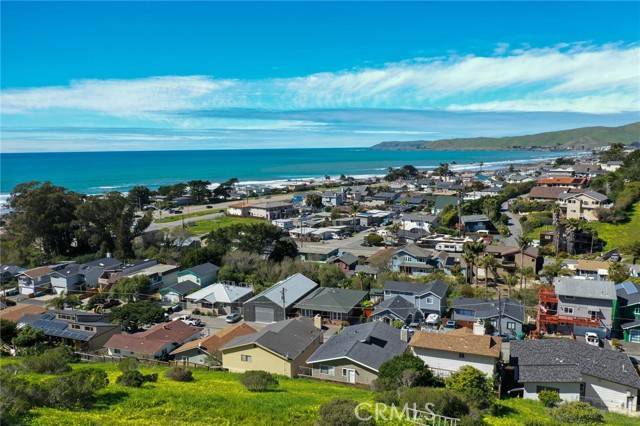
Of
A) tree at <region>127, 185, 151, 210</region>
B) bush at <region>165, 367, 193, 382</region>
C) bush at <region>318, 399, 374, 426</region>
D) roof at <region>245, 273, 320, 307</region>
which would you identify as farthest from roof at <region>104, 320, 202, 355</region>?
tree at <region>127, 185, 151, 210</region>

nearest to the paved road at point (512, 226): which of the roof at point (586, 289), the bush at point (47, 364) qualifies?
the roof at point (586, 289)

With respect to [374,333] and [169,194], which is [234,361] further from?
[169,194]

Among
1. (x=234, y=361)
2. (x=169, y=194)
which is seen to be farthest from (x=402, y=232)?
(x=169, y=194)

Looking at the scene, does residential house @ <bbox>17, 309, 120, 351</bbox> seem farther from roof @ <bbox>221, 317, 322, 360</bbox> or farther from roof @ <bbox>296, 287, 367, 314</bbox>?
roof @ <bbox>296, 287, 367, 314</bbox>

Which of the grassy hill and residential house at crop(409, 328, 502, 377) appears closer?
the grassy hill

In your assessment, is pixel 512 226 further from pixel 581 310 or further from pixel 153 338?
pixel 153 338

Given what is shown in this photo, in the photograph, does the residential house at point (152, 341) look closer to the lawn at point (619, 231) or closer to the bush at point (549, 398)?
the bush at point (549, 398)

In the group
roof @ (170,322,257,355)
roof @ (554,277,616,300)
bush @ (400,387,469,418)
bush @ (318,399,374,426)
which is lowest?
roof @ (170,322,257,355)
